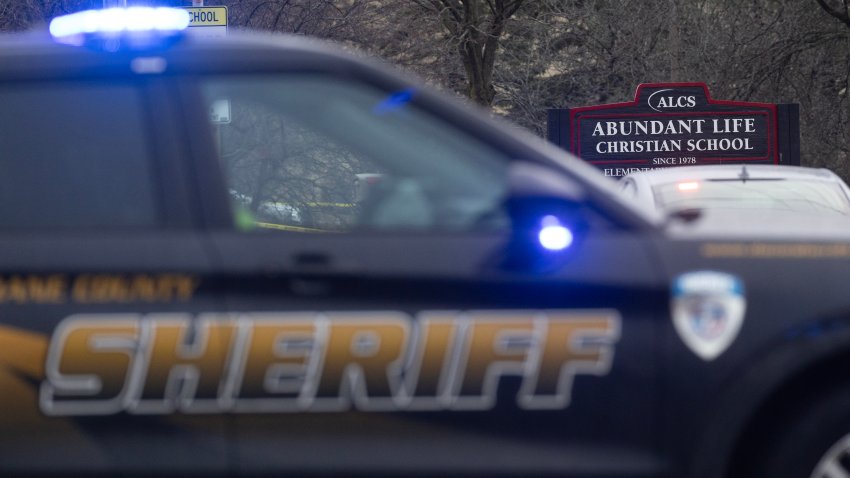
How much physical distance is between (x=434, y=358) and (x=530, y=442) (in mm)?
331

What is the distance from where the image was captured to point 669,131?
1705cm

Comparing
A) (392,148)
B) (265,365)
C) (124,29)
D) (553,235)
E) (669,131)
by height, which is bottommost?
(265,365)

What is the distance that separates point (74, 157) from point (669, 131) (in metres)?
14.0

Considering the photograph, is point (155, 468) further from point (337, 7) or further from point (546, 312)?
point (337, 7)

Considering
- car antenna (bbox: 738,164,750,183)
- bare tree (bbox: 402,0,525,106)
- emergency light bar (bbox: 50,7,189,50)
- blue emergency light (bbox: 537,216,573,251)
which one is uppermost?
bare tree (bbox: 402,0,525,106)

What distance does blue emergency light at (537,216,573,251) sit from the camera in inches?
139

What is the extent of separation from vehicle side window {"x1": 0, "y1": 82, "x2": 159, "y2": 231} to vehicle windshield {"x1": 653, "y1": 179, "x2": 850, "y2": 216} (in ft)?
18.4

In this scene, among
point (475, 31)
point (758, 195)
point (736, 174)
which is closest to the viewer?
point (758, 195)

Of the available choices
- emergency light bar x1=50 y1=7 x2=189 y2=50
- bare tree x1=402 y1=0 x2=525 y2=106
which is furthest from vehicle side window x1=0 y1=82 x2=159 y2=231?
bare tree x1=402 y1=0 x2=525 y2=106

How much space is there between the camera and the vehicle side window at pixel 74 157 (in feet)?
11.9

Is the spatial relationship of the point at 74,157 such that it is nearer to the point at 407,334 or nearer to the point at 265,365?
the point at 265,365

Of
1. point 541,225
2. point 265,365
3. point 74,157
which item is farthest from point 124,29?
point 541,225

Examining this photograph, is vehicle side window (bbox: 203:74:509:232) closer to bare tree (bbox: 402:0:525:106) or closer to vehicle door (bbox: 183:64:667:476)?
vehicle door (bbox: 183:64:667:476)

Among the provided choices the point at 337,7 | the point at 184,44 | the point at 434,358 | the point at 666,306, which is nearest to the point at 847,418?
the point at 666,306
